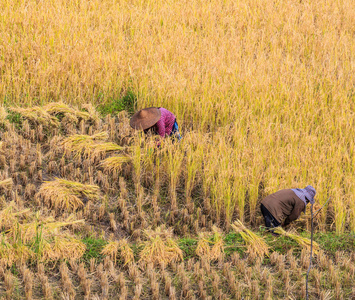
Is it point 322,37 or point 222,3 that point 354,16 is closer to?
point 322,37

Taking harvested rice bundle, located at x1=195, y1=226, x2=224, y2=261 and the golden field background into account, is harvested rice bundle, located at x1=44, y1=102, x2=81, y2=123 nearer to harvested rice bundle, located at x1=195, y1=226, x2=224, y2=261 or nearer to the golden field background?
the golden field background

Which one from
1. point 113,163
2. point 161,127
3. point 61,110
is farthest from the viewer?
point 61,110

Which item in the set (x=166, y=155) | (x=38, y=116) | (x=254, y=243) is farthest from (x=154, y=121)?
(x=254, y=243)

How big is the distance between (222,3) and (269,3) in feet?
2.81

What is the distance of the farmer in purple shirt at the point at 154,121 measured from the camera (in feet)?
16.2

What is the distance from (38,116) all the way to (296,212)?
3075mm

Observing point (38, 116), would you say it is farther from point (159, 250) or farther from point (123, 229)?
point (159, 250)

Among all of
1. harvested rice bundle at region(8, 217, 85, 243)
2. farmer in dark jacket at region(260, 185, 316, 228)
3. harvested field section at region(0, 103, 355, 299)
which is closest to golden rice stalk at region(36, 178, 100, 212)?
harvested field section at region(0, 103, 355, 299)

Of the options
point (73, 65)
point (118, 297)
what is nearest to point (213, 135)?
point (73, 65)

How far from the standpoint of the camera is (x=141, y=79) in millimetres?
6121

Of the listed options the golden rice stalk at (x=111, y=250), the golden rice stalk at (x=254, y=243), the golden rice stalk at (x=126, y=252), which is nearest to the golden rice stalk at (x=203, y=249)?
the golden rice stalk at (x=254, y=243)

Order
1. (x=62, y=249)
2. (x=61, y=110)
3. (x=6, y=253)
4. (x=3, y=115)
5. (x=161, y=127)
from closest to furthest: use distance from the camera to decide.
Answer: (x=6, y=253), (x=62, y=249), (x=161, y=127), (x=3, y=115), (x=61, y=110)

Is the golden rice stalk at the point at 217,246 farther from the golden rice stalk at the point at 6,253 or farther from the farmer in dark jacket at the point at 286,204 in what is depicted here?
the golden rice stalk at the point at 6,253

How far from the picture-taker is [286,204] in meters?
4.29
